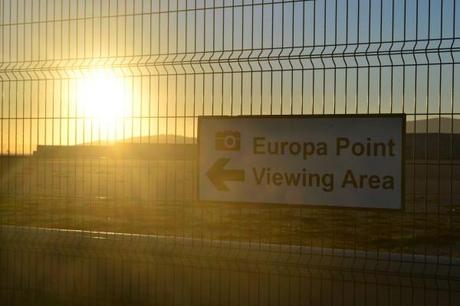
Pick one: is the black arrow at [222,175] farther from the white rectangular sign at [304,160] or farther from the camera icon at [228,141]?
the camera icon at [228,141]

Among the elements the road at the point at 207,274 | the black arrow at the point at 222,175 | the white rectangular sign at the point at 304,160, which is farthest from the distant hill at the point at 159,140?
the road at the point at 207,274

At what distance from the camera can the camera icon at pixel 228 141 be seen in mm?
8927

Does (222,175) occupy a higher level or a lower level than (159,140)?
lower

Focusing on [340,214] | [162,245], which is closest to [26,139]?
[162,245]

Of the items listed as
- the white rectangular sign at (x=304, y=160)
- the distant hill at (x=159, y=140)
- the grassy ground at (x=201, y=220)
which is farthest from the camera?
the grassy ground at (x=201, y=220)

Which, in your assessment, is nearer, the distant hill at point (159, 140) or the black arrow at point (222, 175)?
the black arrow at point (222, 175)

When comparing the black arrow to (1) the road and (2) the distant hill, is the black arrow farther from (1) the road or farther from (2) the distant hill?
(1) the road

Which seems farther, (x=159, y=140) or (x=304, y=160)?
(x=159, y=140)

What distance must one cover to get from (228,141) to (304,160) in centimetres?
93

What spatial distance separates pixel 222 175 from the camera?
898 cm

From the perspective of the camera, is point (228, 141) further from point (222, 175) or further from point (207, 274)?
point (207, 274)

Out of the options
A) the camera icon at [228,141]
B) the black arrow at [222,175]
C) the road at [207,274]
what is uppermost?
the camera icon at [228,141]

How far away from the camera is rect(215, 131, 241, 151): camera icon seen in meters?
8.93

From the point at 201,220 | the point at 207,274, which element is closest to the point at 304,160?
the point at 207,274
